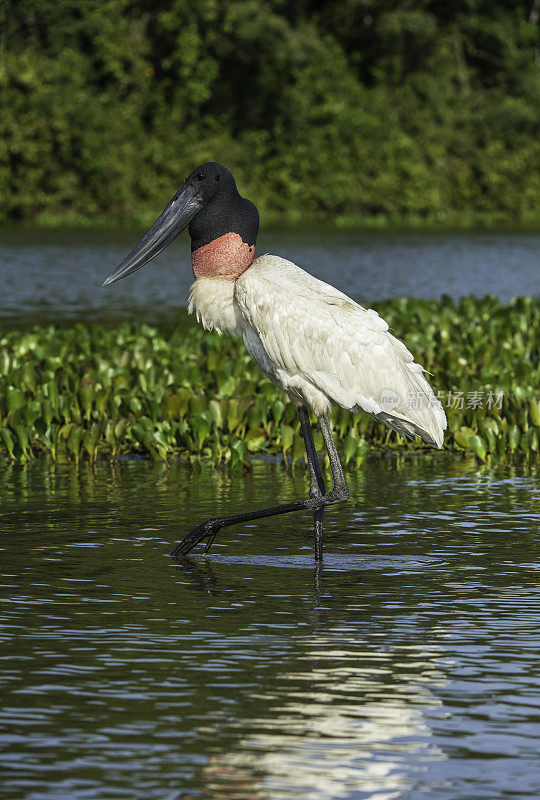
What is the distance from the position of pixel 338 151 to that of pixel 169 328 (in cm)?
3763

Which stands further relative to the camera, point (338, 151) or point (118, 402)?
point (338, 151)

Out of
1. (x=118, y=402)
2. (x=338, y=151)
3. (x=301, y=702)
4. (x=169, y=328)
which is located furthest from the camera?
(x=338, y=151)

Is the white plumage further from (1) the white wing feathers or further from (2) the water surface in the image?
(2) the water surface

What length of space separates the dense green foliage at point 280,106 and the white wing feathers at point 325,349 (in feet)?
125

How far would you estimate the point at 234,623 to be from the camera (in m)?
6.05

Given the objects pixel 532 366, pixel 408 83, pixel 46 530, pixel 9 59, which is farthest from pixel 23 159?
pixel 46 530

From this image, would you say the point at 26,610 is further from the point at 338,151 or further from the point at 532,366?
the point at 338,151

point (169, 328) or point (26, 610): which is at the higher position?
point (169, 328)

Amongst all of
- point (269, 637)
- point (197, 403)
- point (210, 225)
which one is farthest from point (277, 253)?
point (269, 637)

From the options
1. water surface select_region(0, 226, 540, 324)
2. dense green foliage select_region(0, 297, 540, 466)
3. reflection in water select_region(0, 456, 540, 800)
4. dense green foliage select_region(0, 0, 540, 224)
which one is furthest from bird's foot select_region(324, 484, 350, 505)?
dense green foliage select_region(0, 0, 540, 224)

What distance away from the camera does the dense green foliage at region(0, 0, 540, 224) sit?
46.1m

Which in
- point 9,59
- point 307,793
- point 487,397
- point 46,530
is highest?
point 9,59

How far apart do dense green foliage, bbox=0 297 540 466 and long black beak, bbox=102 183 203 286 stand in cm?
245

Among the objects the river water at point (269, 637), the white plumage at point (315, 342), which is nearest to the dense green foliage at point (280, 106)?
the river water at point (269, 637)
